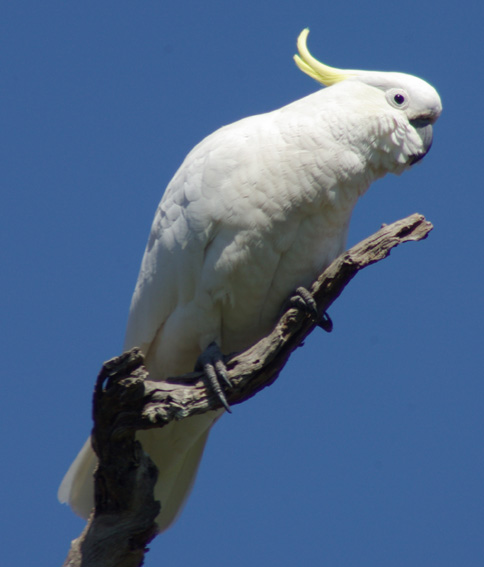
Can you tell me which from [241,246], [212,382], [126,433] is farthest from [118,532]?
[241,246]

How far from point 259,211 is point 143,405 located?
1.04 metres

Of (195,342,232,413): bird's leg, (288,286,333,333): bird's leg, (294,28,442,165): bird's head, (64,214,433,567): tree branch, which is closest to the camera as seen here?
(64,214,433,567): tree branch

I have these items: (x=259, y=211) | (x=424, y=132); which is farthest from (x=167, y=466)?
(x=424, y=132)

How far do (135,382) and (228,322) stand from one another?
3.12 feet

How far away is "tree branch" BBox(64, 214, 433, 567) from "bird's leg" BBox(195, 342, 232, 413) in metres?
0.03

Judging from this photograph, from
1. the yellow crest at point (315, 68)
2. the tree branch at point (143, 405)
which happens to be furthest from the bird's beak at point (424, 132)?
the tree branch at point (143, 405)

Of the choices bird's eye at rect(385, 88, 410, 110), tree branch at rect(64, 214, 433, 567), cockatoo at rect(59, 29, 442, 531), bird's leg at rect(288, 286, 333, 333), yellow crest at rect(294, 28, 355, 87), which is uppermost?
yellow crest at rect(294, 28, 355, 87)

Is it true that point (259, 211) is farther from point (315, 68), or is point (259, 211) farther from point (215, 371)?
point (315, 68)

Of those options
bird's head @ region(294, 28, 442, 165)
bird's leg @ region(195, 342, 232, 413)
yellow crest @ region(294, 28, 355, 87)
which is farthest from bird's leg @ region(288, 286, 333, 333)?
yellow crest @ region(294, 28, 355, 87)

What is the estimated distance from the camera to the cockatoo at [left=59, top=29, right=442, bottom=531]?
11.8 ft

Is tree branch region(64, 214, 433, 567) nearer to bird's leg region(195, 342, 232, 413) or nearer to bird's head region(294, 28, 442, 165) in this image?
bird's leg region(195, 342, 232, 413)

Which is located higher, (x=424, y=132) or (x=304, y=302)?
(x=424, y=132)

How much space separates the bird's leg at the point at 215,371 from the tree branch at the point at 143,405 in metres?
0.03

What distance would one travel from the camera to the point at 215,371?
3.58 metres
